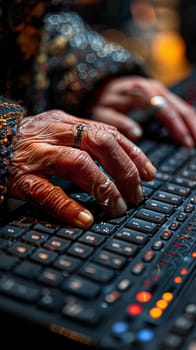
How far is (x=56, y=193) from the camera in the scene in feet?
1.80

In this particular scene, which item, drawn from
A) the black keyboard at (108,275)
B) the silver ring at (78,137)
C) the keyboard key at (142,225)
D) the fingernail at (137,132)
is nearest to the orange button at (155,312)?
the black keyboard at (108,275)

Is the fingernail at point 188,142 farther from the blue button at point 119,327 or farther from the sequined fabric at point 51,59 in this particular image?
the blue button at point 119,327

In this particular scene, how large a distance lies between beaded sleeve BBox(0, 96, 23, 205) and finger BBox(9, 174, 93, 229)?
0.07 feet

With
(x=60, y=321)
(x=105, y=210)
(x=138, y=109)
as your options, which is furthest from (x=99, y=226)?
(x=138, y=109)

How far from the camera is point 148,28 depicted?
1.81 m

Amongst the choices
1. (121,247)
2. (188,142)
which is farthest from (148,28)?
(121,247)

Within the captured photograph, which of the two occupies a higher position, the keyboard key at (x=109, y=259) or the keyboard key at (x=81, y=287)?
the keyboard key at (x=81, y=287)

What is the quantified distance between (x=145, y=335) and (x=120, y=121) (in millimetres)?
494

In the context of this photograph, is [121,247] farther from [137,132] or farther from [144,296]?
[137,132]

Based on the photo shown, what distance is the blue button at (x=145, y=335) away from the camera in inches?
15.2

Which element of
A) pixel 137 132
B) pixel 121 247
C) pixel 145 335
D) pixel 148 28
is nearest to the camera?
pixel 145 335

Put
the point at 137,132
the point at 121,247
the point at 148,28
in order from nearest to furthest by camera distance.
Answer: the point at 121,247
the point at 137,132
the point at 148,28

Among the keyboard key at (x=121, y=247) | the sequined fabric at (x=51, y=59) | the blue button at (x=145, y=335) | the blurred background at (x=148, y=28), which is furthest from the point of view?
the blurred background at (x=148, y=28)

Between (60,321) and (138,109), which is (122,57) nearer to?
(138,109)
